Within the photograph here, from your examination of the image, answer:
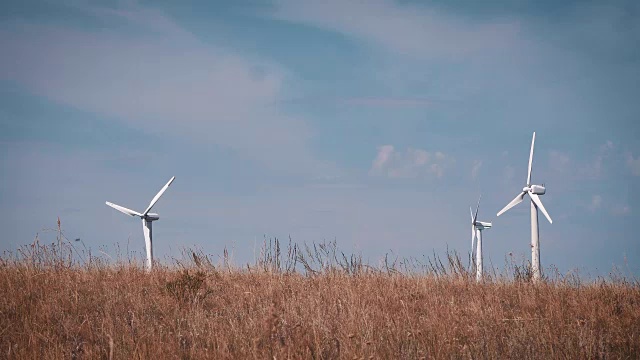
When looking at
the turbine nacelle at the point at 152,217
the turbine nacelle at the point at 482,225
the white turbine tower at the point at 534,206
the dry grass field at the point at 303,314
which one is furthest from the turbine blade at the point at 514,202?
the turbine nacelle at the point at 152,217

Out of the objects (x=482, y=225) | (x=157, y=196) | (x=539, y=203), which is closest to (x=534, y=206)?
(x=539, y=203)

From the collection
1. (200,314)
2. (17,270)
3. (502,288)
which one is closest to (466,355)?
(200,314)

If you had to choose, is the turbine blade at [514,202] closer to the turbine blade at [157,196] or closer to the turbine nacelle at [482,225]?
the turbine nacelle at [482,225]

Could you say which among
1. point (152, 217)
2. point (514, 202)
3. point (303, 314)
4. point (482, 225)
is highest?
point (514, 202)

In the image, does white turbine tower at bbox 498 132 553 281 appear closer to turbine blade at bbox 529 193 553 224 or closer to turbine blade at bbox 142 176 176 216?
turbine blade at bbox 529 193 553 224

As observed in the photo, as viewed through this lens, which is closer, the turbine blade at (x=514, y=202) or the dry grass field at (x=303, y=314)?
the dry grass field at (x=303, y=314)

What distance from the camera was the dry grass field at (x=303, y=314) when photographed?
8797 mm

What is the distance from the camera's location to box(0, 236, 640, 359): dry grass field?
8.80m

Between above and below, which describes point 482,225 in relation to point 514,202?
below

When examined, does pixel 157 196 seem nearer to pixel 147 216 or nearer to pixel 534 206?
pixel 147 216

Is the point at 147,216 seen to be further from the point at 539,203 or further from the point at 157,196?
the point at 539,203

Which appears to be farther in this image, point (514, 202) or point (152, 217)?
point (514, 202)

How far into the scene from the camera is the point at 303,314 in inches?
434

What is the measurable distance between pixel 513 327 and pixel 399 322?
1.90 metres
